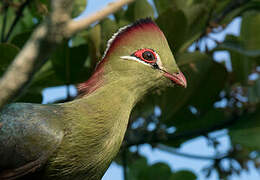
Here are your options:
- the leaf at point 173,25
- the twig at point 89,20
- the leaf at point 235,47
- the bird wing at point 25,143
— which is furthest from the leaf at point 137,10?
the twig at point 89,20

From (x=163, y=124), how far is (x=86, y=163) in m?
1.28

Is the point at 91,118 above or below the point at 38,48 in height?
below

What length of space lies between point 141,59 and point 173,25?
2.00 ft

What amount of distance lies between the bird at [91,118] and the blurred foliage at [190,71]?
1.56 feet

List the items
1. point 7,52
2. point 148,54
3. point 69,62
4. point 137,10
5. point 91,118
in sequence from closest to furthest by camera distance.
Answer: point 91,118 → point 148,54 → point 7,52 → point 69,62 → point 137,10

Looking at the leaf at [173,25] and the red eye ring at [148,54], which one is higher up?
the red eye ring at [148,54]

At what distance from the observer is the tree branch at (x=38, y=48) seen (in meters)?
1.23

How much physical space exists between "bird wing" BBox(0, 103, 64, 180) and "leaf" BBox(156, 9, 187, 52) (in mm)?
1204

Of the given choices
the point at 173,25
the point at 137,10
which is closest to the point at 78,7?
the point at 137,10

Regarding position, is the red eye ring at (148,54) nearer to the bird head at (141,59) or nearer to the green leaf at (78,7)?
the bird head at (141,59)

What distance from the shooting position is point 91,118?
2.45 meters

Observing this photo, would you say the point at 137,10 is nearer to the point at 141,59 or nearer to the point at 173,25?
the point at 173,25

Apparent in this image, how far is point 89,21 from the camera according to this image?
4.24 feet

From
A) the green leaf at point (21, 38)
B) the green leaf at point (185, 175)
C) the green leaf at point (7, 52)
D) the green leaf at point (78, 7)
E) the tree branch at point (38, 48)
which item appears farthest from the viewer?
the green leaf at point (185, 175)
